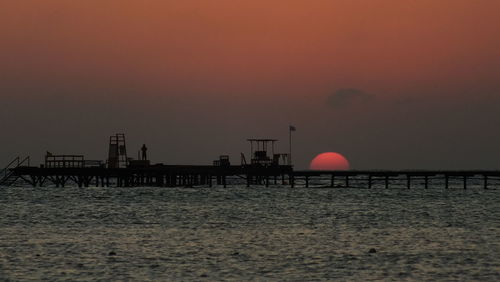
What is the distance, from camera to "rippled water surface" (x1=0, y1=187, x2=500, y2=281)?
33062 mm

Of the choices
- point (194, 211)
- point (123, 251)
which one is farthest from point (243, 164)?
point (123, 251)

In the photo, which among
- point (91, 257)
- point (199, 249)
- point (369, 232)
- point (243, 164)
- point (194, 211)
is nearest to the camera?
point (91, 257)

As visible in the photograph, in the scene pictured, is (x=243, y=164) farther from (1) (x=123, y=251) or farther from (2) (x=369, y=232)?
(1) (x=123, y=251)

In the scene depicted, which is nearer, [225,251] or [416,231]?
[225,251]

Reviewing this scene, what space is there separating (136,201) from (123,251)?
1882 inches

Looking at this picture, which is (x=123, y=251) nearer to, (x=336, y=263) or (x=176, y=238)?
(x=176, y=238)

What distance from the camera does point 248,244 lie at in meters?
42.9

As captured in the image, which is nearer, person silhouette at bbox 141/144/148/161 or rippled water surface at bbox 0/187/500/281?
rippled water surface at bbox 0/187/500/281

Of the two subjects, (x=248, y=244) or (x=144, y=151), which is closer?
(x=248, y=244)

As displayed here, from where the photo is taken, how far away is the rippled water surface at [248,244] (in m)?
33.1

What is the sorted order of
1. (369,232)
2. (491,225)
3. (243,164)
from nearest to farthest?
(369,232) → (491,225) → (243,164)

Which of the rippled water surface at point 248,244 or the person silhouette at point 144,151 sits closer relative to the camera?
the rippled water surface at point 248,244

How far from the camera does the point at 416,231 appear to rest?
167 ft

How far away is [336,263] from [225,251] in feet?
19.9
